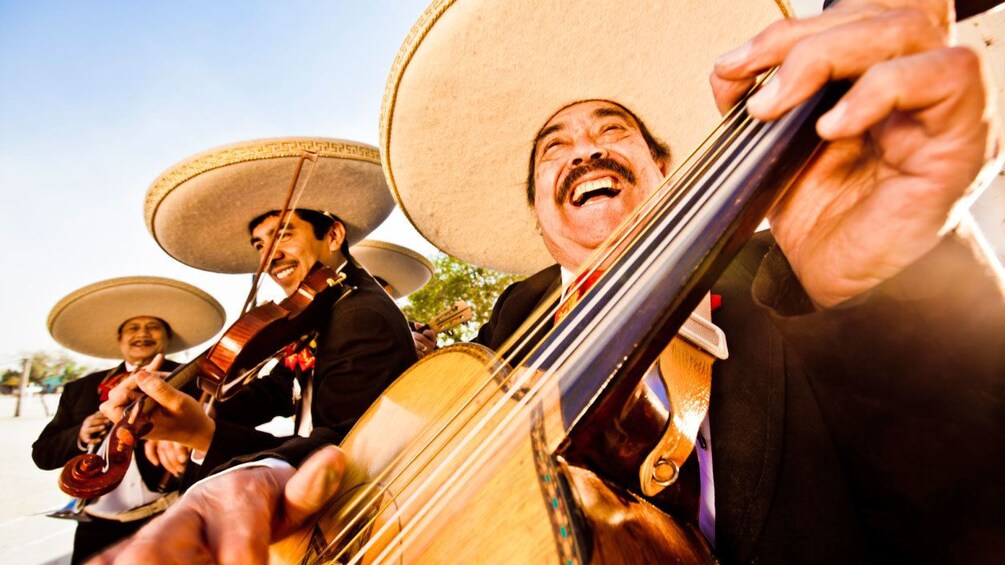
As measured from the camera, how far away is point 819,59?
546 mm

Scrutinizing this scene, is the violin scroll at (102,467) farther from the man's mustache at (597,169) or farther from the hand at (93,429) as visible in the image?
the man's mustache at (597,169)

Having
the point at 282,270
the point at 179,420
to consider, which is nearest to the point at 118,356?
the point at 282,270

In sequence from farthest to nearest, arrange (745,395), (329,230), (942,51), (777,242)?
1. (329,230)
2. (745,395)
3. (777,242)
4. (942,51)

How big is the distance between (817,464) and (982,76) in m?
0.72

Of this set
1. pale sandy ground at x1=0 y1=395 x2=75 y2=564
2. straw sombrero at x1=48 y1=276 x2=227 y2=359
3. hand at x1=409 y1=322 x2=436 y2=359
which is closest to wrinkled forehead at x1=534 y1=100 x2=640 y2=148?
hand at x1=409 y1=322 x2=436 y2=359

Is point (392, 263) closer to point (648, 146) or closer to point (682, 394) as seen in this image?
point (648, 146)

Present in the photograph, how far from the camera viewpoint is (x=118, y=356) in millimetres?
5176

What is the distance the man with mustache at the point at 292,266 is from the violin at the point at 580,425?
85cm

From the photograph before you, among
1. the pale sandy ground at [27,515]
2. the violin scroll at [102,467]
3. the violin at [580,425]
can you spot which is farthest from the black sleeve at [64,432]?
the violin at [580,425]

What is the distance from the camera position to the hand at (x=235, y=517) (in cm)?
59

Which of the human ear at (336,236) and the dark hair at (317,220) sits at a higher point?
the dark hair at (317,220)

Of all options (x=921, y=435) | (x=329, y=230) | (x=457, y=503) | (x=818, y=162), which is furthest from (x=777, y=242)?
(x=329, y=230)

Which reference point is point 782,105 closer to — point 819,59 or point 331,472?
point 819,59

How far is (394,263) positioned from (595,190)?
14.7ft
